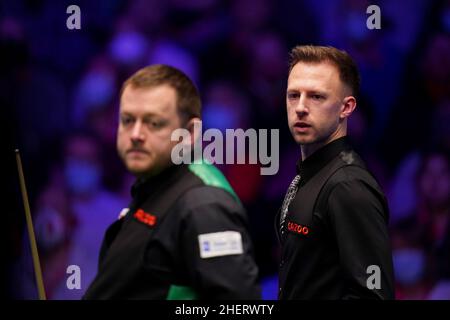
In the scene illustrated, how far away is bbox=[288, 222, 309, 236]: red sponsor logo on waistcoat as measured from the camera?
2.54 meters

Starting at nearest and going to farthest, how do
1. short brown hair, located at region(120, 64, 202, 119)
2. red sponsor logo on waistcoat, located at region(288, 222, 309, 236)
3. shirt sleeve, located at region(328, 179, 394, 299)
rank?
short brown hair, located at region(120, 64, 202, 119), shirt sleeve, located at region(328, 179, 394, 299), red sponsor logo on waistcoat, located at region(288, 222, 309, 236)

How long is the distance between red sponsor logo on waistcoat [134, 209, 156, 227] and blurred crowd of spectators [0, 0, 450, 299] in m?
2.14

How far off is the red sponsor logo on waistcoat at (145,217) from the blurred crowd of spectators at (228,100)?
214 centimetres

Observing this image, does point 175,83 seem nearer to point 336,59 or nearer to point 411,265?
point 336,59

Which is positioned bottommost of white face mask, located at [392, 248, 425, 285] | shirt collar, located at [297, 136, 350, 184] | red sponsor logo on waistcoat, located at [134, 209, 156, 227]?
white face mask, located at [392, 248, 425, 285]

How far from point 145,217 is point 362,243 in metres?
0.74

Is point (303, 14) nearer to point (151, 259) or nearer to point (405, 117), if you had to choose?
point (405, 117)

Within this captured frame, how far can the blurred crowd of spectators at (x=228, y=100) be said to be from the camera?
173 inches

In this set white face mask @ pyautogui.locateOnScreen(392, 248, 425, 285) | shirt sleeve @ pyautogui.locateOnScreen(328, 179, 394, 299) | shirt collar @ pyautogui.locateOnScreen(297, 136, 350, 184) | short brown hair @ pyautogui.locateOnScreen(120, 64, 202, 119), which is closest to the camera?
short brown hair @ pyautogui.locateOnScreen(120, 64, 202, 119)

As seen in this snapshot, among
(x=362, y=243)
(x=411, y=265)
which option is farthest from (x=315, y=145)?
(x=411, y=265)

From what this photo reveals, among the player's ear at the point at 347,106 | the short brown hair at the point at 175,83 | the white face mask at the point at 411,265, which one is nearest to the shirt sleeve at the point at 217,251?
the short brown hair at the point at 175,83

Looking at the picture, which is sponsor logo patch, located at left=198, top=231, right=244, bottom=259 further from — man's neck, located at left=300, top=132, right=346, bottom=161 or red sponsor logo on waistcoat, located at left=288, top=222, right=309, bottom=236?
man's neck, located at left=300, top=132, right=346, bottom=161

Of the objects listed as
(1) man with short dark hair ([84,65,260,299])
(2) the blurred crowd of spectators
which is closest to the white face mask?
(2) the blurred crowd of spectators

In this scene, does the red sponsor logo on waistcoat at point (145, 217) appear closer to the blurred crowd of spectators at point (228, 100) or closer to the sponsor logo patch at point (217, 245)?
the sponsor logo patch at point (217, 245)
